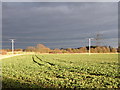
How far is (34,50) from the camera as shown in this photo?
304 feet

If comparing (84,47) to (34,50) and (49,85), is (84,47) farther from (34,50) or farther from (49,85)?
(49,85)

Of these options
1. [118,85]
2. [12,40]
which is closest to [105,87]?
[118,85]

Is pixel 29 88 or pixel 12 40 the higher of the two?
pixel 12 40

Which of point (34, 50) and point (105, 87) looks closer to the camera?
point (105, 87)

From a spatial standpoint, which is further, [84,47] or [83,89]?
[84,47]

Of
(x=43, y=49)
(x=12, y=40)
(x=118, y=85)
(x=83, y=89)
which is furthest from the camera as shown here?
(x=43, y=49)

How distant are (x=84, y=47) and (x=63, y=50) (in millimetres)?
12796

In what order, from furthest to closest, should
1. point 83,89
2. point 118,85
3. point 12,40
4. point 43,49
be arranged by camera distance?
1. point 43,49
2. point 12,40
3. point 118,85
4. point 83,89

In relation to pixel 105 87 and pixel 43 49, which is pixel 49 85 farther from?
pixel 43 49

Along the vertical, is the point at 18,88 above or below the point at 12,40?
below

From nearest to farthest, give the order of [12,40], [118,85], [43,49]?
[118,85] < [12,40] < [43,49]

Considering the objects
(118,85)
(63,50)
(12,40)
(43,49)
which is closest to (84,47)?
(63,50)

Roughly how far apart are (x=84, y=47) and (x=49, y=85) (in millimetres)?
86471

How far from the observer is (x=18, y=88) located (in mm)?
8961
